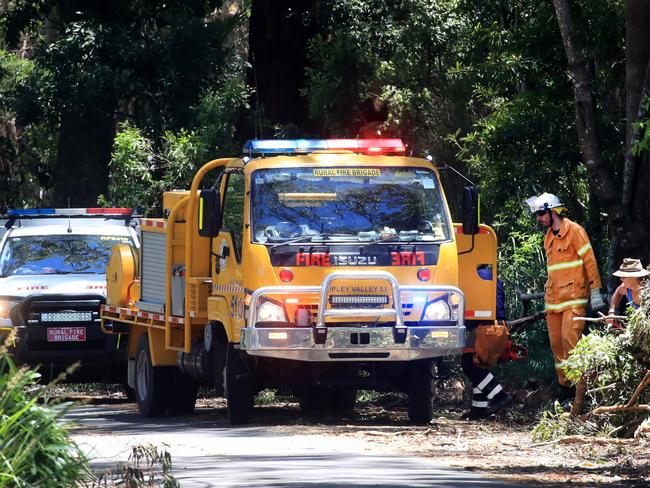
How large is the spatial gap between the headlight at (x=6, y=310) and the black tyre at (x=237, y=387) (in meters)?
4.24

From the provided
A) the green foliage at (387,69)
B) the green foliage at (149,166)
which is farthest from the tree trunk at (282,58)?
the green foliage at (149,166)

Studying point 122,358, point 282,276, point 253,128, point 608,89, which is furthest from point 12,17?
point 282,276

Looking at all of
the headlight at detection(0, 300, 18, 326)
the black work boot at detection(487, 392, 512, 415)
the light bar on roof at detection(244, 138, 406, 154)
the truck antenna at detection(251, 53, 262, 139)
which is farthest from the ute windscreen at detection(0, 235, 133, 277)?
the black work boot at detection(487, 392, 512, 415)

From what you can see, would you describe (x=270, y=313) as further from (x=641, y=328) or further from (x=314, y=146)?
(x=641, y=328)

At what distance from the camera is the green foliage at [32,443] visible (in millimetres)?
7484

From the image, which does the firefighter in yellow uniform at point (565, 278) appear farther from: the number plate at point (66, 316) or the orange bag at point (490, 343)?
the number plate at point (66, 316)

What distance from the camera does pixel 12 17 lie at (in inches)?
1173

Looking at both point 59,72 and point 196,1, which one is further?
point 196,1

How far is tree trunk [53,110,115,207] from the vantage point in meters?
28.8

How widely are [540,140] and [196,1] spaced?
42.2 feet

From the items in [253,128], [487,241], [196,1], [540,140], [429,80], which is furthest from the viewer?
[196,1]

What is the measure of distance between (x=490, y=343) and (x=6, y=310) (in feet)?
19.7

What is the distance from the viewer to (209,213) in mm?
14469

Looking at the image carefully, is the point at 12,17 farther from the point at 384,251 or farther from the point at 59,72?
the point at 384,251
